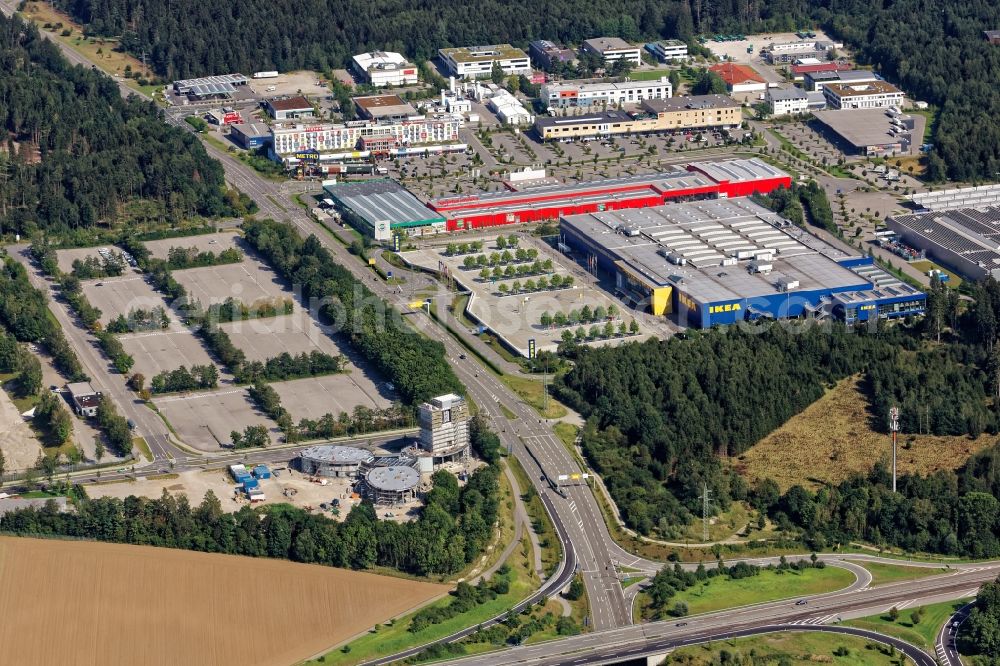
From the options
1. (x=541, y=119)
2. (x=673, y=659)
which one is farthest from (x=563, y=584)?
(x=541, y=119)

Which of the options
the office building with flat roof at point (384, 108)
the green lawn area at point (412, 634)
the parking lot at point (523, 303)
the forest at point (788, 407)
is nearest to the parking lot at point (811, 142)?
the office building with flat roof at point (384, 108)

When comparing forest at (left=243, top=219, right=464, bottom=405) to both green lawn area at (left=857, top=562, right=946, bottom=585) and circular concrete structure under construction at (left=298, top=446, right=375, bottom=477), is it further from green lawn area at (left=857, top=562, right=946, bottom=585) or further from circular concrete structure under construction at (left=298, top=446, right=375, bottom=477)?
green lawn area at (left=857, top=562, right=946, bottom=585)

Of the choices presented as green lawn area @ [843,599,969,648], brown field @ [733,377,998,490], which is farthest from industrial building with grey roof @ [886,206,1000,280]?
green lawn area @ [843,599,969,648]

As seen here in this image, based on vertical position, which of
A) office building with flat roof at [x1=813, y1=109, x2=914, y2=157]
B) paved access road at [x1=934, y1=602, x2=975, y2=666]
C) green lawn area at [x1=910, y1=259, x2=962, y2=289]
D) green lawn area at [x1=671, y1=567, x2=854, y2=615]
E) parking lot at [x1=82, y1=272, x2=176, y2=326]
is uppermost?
office building with flat roof at [x1=813, y1=109, x2=914, y2=157]

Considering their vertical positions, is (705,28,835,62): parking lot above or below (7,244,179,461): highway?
above

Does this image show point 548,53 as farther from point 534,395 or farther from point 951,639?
point 951,639

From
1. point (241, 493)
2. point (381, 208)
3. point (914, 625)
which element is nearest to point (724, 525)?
point (914, 625)

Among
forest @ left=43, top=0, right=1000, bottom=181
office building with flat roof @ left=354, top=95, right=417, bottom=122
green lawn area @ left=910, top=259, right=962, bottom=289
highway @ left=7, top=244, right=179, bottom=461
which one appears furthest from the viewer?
forest @ left=43, top=0, right=1000, bottom=181
